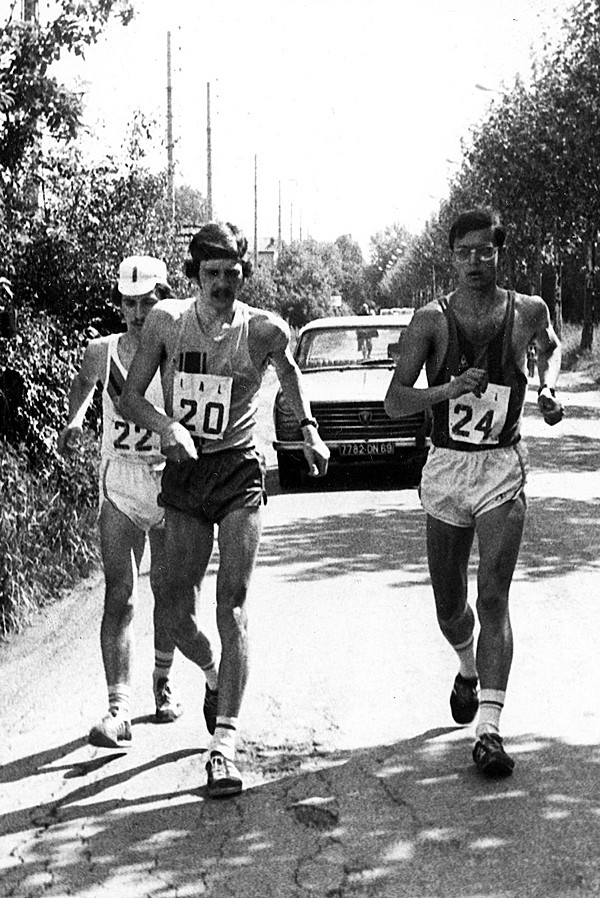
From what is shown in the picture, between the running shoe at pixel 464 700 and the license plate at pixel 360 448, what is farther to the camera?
the license plate at pixel 360 448

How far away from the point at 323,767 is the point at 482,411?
1433 mm

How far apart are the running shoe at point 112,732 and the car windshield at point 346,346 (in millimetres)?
10729

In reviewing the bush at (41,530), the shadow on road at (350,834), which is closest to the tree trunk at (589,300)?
the bush at (41,530)

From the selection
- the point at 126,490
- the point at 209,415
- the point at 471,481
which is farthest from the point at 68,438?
→ the point at 471,481

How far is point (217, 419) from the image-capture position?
18.0 feet

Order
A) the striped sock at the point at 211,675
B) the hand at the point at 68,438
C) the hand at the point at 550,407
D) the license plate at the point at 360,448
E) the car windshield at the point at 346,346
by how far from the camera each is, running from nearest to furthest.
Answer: the hand at the point at 550,407, the striped sock at the point at 211,675, the hand at the point at 68,438, the license plate at the point at 360,448, the car windshield at the point at 346,346

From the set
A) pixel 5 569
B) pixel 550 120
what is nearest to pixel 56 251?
pixel 5 569

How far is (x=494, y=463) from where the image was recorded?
5605mm

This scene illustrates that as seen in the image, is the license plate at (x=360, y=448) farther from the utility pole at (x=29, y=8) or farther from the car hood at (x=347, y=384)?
the utility pole at (x=29, y=8)

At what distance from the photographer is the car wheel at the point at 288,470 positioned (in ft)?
50.1

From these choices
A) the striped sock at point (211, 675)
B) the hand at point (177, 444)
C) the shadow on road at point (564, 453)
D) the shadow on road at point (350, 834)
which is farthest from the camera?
the shadow on road at point (564, 453)

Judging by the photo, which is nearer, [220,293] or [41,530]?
[220,293]

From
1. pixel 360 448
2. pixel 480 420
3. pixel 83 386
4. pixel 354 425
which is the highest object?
pixel 83 386

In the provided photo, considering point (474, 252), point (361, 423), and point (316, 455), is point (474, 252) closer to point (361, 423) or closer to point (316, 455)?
point (316, 455)
